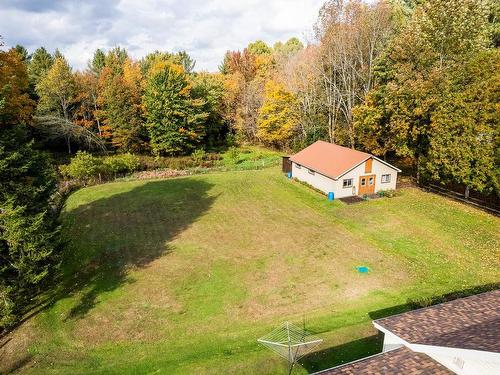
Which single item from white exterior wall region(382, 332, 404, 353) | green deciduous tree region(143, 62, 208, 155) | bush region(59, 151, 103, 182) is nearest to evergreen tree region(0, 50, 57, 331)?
white exterior wall region(382, 332, 404, 353)

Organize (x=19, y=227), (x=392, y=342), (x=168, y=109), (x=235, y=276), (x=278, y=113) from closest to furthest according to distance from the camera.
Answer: (x=392, y=342)
(x=19, y=227)
(x=235, y=276)
(x=168, y=109)
(x=278, y=113)

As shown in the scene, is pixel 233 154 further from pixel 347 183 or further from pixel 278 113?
pixel 347 183

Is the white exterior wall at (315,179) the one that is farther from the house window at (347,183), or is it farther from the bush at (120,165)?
the bush at (120,165)

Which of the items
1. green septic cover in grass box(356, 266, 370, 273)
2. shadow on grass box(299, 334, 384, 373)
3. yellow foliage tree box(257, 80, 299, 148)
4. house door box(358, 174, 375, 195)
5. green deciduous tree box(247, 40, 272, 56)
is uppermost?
green deciduous tree box(247, 40, 272, 56)

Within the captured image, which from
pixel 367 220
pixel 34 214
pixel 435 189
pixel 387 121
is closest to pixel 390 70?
pixel 387 121

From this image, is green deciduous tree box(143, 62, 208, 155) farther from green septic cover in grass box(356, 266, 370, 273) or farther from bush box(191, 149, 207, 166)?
green septic cover in grass box(356, 266, 370, 273)

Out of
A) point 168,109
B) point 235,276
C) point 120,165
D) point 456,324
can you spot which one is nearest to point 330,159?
point 235,276
